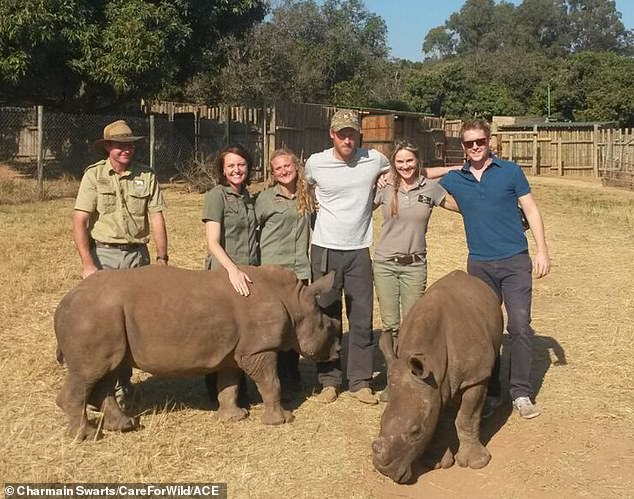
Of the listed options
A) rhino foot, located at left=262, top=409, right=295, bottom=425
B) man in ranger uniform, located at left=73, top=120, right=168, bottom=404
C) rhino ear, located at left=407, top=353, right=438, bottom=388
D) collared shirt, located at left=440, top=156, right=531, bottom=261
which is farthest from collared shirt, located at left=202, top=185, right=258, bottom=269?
rhino ear, located at left=407, top=353, right=438, bottom=388

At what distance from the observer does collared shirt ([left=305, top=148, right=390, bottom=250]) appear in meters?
5.86

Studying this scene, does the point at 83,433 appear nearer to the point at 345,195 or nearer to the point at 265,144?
the point at 345,195

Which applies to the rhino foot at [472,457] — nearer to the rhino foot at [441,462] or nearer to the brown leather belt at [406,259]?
the rhino foot at [441,462]

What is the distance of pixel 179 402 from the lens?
237 inches

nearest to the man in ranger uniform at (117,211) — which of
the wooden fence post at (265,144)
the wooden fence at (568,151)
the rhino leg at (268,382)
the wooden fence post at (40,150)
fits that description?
the rhino leg at (268,382)

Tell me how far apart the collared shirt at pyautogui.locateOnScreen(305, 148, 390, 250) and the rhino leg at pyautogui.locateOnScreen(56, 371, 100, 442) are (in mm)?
2105

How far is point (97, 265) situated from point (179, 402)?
1268 millimetres

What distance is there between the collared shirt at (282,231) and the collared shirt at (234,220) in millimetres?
83

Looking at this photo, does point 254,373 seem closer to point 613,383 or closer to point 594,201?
point 613,383

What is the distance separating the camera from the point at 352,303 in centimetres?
613

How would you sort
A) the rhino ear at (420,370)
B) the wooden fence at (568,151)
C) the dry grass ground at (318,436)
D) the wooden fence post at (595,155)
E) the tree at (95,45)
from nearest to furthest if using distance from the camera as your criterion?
1. the rhino ear at (420,370)
2. the dry grass ground at (318,436)
3. the tree at (95,45)
4. the wooden fence at (568,151)
5. the wooden fence post at (595,155)

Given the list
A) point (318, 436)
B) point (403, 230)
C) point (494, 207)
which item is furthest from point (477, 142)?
point (318, 436)

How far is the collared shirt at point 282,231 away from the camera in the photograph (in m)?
5.99

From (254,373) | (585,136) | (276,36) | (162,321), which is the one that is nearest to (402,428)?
(254,373)
